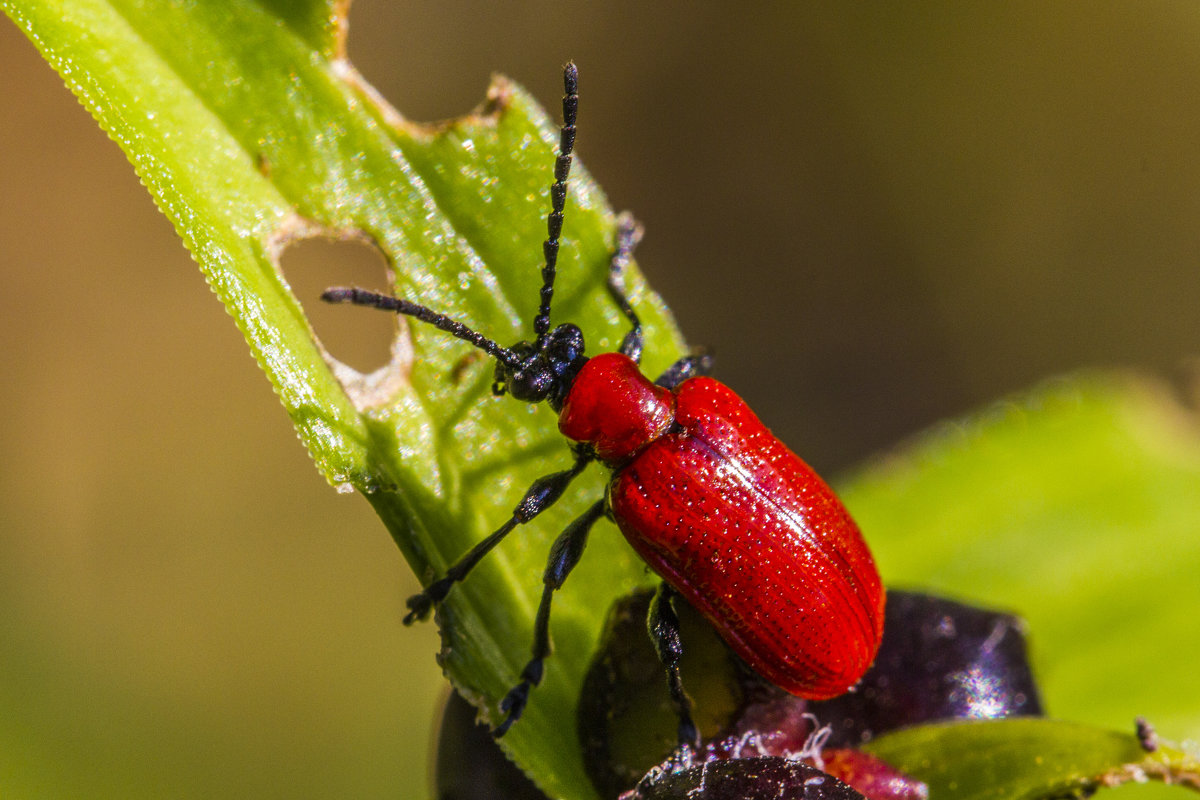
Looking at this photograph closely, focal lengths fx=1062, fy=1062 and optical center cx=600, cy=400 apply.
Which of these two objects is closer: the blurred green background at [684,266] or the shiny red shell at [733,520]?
the shiny red shell at [733,520]

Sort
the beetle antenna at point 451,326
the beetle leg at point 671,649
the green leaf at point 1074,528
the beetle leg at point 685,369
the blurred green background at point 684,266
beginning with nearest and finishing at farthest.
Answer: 1. the beetle leg at point 671,649
2. the beetle antenna at point 451,326
3. the beetle leg at point 685,369
4. the green leaf at point 1074,528
5. the blurred green background at point 684,266

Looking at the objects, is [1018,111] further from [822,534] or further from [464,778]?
[464,778]

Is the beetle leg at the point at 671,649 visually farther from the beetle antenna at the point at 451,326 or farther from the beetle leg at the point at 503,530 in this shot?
the beetle antenna at the point at 451,326

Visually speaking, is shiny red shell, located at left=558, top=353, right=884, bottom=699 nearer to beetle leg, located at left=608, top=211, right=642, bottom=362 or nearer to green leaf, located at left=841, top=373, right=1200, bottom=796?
beetle leg, located at left=608, top=211, right=642, bottom=362

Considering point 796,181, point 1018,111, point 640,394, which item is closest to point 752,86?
point 796,181

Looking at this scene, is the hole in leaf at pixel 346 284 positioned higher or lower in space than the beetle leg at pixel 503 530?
higher

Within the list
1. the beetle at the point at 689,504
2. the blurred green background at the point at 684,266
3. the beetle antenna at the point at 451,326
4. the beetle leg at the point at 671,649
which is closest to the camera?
the beetle leg at the point at 671,649

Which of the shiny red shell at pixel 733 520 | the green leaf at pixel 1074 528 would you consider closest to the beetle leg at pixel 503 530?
the shiny red shell at pixel 733 520
